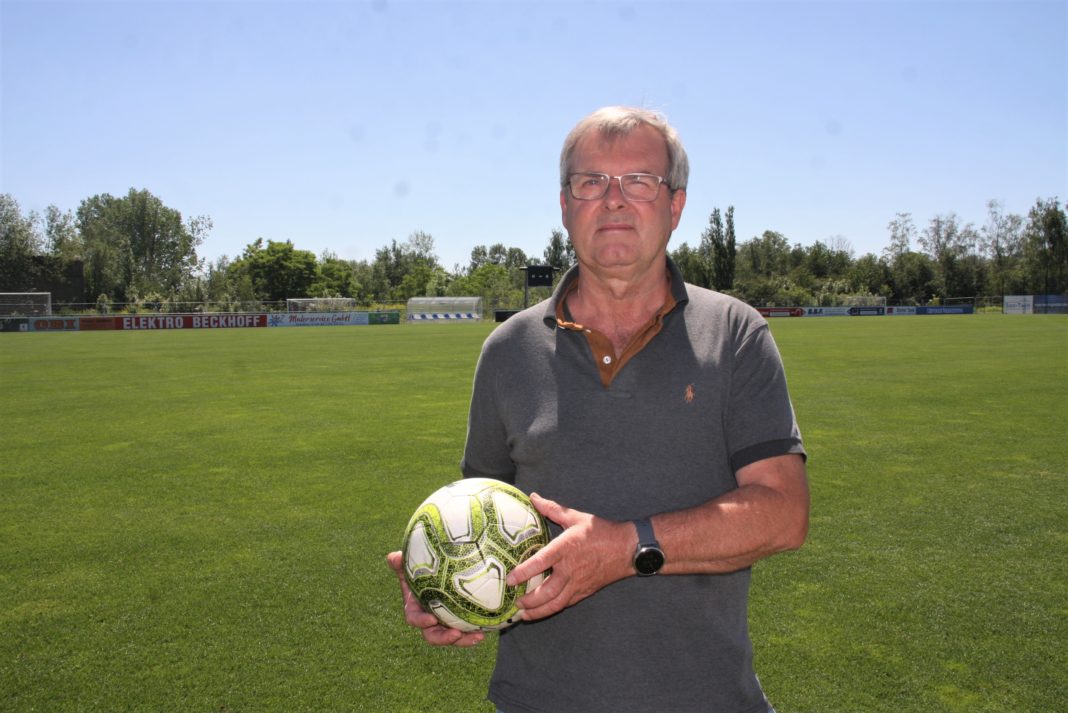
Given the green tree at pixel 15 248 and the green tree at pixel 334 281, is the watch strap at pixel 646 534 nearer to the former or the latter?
the green tree at pixel 15 248

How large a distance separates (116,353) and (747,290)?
7103 centimetres

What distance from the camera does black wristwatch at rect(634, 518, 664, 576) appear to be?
6.20 ft

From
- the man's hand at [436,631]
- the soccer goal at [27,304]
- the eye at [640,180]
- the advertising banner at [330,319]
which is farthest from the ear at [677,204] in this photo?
the soccer goal at [27,304]

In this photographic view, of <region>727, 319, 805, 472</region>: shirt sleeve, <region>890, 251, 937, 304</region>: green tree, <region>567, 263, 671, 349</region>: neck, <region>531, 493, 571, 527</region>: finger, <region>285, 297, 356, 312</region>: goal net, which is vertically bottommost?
<region>531, 493, 571, 527</region>: finger

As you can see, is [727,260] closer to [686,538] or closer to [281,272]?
[281,272]

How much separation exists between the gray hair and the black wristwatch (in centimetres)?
111

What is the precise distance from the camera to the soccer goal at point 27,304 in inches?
2154

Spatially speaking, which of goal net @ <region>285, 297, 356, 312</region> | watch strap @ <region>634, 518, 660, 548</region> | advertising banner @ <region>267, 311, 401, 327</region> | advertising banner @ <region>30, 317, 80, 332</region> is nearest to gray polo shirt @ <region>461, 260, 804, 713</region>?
watch strap @ <region>634, 518, 660, 548</region>

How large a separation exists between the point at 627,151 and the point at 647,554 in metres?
1.20

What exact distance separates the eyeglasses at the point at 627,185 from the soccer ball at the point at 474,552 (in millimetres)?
941

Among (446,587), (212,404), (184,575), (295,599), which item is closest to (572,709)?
(446,587)

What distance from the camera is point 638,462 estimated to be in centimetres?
A: 217

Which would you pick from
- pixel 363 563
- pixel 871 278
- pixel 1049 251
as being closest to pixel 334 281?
pixel 871 278

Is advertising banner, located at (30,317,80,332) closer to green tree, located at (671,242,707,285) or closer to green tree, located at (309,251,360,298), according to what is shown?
green tree, located at (309,251,360,298)
